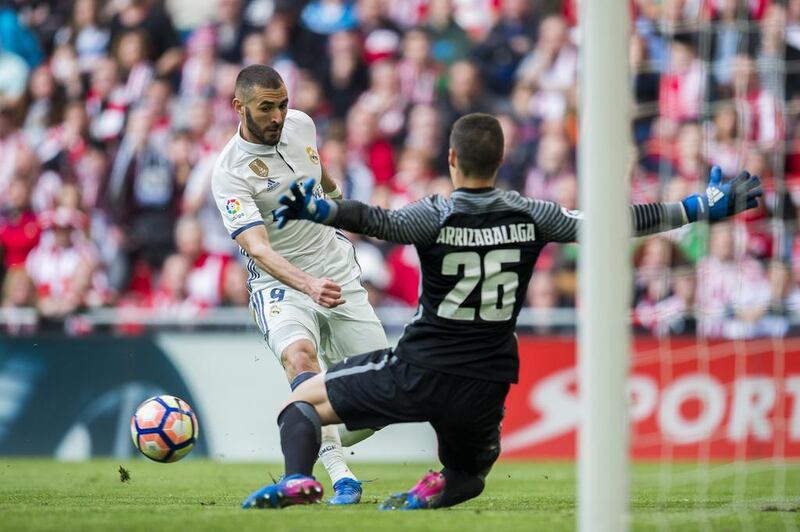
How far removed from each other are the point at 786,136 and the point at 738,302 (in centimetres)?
218

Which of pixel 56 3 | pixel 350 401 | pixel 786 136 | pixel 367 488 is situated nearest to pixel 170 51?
pixel 56 3

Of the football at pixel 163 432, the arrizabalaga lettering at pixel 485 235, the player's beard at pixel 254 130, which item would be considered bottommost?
the football at pixel 163 432

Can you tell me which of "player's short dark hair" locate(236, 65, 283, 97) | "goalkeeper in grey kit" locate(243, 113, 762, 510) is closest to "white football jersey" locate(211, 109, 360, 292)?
"player's short dark hair" locate(236, 65, 283, 97)

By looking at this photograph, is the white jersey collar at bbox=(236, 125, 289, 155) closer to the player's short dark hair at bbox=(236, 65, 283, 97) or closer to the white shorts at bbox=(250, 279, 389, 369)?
the player's short dark hair at bbox=(236, 65, 283, 97)

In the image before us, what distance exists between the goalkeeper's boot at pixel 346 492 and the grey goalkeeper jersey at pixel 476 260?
152cm

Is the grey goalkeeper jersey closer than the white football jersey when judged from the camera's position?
Yes

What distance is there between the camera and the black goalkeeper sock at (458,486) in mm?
6680

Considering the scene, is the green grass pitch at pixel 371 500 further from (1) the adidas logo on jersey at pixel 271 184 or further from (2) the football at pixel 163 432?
(1) the adidas logo on jersey at pixel 271 184

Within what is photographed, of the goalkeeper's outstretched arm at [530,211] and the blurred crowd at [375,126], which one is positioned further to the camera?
the blurred crowd at [375,126]

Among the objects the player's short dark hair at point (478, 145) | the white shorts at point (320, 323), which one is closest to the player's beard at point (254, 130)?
the white shorts at point (320, 323)

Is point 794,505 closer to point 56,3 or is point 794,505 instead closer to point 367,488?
point 367,488

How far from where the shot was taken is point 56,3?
17406 millimetres

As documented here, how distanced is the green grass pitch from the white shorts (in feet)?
3.05

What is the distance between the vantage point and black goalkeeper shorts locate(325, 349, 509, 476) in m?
6.21
